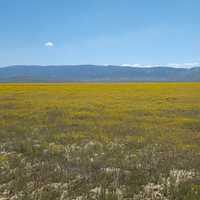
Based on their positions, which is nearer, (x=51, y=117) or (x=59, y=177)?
(x=59, y=177)

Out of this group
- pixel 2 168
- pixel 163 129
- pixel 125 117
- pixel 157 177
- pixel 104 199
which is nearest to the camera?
pixel 104 199

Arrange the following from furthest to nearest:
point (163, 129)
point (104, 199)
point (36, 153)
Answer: point (163, 129) → point (36, 153) → point (104, 199)

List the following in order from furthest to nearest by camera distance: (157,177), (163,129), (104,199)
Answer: (163,129) < (157,177) < (104,199)

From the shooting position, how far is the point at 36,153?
16531mm

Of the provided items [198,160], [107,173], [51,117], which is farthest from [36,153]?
[51,117]

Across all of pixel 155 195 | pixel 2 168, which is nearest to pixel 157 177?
pixel 155 195

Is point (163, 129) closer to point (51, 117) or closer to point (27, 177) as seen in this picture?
point (51, 117)

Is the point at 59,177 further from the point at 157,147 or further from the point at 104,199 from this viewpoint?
the point at 157,147

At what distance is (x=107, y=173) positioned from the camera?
1310 cm

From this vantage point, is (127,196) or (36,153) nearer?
(127,196)

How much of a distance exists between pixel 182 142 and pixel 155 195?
26.7 feet

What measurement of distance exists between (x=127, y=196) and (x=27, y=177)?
398 centimetres

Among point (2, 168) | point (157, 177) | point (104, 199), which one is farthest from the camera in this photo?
point (2, 168)

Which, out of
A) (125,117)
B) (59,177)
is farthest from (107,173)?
(125,117)
